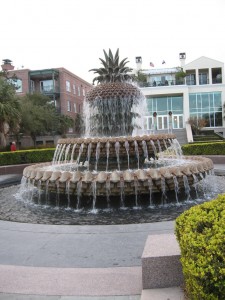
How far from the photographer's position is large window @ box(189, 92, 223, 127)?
164 feet

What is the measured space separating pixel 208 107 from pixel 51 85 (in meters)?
24.3

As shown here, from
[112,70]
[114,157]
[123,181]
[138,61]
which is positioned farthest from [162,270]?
A: [138,61]

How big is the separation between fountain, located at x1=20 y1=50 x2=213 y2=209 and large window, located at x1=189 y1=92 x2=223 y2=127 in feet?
134

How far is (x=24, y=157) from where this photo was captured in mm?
19797

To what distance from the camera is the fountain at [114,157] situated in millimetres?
8172

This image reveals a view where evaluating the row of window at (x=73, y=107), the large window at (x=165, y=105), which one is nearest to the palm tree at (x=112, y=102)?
the large window at (x=165, y=105)

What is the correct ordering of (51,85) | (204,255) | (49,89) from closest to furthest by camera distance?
(204,255) < (49,89) < (51,85)

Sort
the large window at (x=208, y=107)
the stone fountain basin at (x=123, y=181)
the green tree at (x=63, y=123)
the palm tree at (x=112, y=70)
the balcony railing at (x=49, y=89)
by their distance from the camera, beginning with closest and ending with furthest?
the stone fountain basin at (x=123, y=181) < the palm tree at (x=112, y=70) < the green tree at (x=63, y=123) < the balcony railing at (x=49, y=89) < the large window at (x=208, y=107)

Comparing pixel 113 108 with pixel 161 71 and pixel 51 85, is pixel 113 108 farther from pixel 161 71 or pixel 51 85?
pixel 161 71

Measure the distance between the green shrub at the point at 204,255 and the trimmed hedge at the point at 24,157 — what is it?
1746 centimetres

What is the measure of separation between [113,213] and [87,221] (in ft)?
2.80

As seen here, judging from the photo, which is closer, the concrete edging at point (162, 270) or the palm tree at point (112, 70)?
the concrete edging at point (162, 270)

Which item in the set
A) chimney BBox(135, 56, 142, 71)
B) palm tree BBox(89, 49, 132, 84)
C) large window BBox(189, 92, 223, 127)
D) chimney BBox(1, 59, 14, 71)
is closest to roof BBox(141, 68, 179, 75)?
chimney BBox(135, 56, 142, 71)

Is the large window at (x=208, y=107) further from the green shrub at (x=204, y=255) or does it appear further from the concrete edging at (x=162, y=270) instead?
the green shrub at (x=204, y=255)
